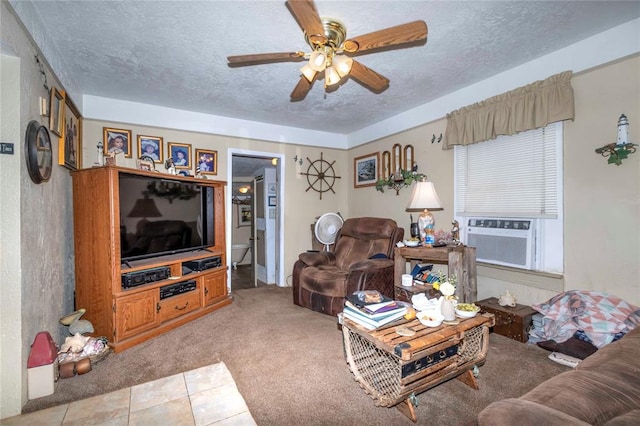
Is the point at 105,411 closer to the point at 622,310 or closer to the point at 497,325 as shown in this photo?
the point at 497,325

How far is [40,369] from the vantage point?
181cm

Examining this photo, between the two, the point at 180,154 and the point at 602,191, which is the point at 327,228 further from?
the point at 602,191

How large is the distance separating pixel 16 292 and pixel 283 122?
11.2ft

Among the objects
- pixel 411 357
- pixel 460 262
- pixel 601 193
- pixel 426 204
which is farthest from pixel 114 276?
pixel 601 193

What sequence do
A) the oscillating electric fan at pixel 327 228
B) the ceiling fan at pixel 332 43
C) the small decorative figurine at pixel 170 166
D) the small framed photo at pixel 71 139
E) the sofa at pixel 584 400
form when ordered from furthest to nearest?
the oscillating electric fan at pixel 327 228
the small decorative figurine at pixel 170 166
the small framed photo at pixel 71 139
the ceiling fan at pixel 332 43
the sofa at pixel 584 400

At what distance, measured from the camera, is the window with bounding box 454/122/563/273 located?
2.49 m

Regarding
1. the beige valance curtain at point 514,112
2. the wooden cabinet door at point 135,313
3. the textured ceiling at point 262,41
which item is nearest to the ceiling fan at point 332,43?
the textured ceiling at point 262,41

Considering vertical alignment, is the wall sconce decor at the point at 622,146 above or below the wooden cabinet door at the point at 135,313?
above

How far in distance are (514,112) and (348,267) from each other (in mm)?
2369

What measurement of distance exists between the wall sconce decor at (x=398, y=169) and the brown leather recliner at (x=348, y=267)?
637mm

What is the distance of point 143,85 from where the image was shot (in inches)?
119

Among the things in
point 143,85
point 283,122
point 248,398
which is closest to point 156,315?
point 248,398

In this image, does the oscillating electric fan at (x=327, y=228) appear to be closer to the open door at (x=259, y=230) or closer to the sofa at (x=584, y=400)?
the open door at (x=259, y=230)

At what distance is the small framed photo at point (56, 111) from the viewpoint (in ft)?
7.20
